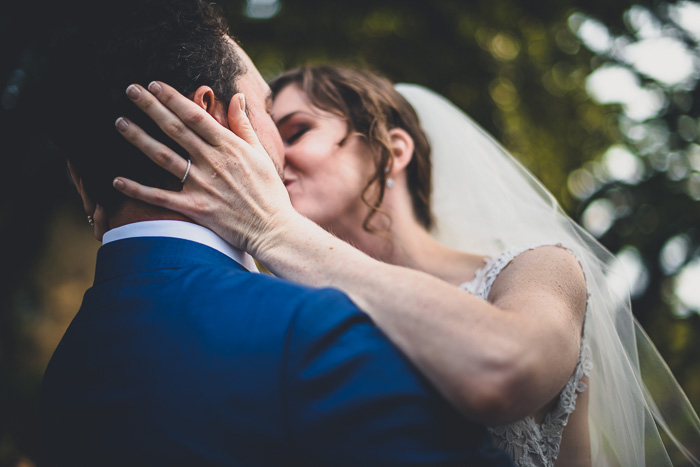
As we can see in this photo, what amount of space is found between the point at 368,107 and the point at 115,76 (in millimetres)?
1441

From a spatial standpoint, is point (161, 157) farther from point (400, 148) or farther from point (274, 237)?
point (400, 148)

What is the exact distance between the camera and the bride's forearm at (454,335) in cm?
117

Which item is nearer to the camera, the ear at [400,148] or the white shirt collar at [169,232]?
the white shirt collar at [169,232]

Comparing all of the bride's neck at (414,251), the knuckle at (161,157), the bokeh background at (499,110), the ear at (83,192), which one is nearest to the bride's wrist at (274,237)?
the knuckle at (161,157)

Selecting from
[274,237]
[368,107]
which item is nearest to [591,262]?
[368,107]

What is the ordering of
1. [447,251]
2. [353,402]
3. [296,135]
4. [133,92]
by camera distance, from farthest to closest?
[447,251]
[296,135]
[133,92]
[353,402]

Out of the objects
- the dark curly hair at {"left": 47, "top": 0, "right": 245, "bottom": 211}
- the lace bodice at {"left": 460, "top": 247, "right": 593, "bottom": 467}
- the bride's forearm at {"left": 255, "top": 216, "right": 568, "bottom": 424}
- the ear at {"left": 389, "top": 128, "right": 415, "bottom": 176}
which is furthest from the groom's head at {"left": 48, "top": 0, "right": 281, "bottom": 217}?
the lace bodice at {"left": 460, "top": 247, "right": 593, "bottom": 467}

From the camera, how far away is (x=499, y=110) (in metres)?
6.06

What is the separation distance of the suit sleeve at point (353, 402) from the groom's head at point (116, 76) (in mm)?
735

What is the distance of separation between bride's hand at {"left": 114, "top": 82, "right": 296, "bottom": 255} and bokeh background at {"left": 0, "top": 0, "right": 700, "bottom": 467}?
7.70 feet

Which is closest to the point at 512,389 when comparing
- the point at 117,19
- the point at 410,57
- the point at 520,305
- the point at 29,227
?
the point at 520,305

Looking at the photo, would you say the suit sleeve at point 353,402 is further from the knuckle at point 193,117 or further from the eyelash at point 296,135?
the eyelash at point 296,135

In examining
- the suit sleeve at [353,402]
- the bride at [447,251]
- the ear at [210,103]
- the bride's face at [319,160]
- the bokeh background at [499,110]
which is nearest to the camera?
the suit sleeve at [353,402]

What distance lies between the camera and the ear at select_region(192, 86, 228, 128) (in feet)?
5.17
